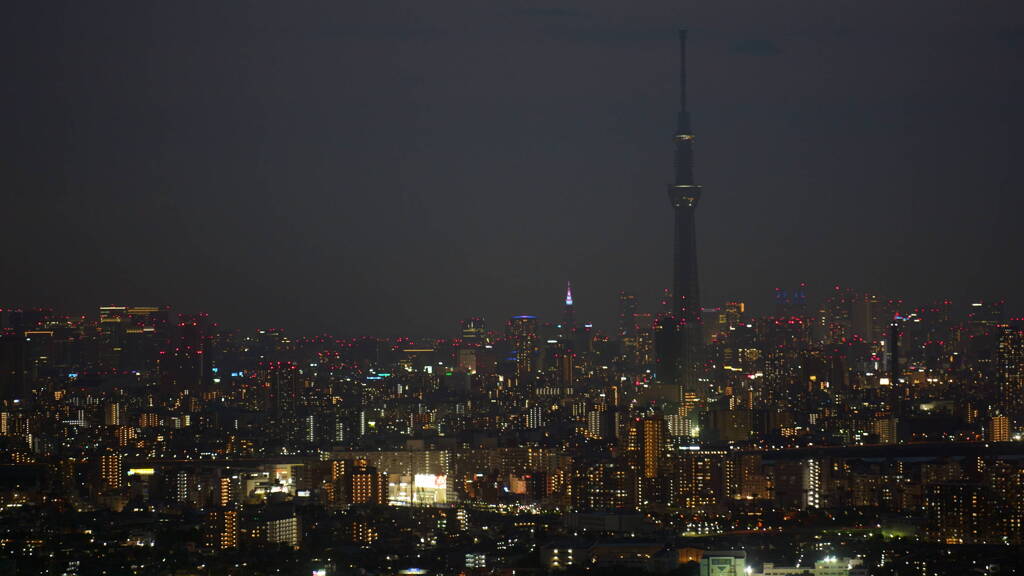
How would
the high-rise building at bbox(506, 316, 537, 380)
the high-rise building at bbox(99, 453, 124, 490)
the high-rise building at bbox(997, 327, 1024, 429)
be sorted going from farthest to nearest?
the high-rise building at bbox(506, 316, 537, 380)
the high-rise building at bbox(997, 327, 1024, 429)
the high-rise building at bbox(99, 453, 124, 490)

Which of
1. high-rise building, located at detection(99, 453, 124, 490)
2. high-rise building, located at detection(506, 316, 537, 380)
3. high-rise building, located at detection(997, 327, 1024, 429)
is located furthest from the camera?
high-rise building, located at detection(506, 316, 537, 380)

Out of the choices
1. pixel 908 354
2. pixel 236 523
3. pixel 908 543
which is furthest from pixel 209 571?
pixel 908 354

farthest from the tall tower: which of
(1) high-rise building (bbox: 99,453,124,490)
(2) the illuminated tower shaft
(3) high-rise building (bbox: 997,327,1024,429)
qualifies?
(1) high-rise building (bbox: 99,453,124,490)

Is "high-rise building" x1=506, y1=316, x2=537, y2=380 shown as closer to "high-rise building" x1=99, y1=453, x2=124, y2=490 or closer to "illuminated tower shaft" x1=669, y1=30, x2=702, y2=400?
"illuminated tower shaft" x1=669, y1=30, x2=702, y2=400

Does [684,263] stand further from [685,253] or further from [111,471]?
[111,471]

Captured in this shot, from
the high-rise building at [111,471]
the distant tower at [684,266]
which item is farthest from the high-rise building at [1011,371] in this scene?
the high-rise building at [111,471]

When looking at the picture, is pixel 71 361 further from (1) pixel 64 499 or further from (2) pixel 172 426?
(1) pixel 64 499

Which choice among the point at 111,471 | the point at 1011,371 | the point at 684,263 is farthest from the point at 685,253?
the point at 111,471
